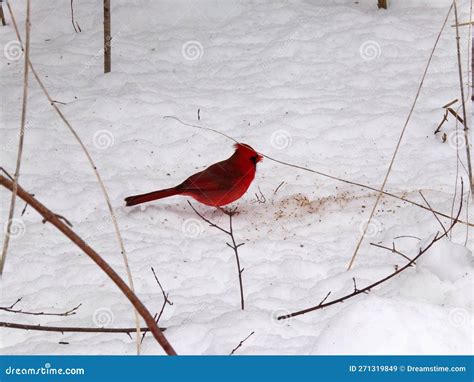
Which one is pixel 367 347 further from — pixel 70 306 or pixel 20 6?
pixel 20 6

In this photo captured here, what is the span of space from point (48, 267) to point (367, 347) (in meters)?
1.53

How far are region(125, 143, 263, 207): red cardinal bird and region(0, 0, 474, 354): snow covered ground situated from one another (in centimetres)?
13

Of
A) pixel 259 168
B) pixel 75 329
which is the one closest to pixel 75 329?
pixel 75 329

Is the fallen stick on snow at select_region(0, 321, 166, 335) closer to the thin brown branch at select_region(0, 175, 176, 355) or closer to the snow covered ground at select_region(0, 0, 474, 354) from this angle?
the snow covered ground at select_region(0, 0, 474, 354)

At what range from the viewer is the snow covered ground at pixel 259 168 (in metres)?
2.45

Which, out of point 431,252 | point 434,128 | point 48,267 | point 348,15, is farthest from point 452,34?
point 48,267

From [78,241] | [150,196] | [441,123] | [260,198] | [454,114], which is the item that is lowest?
[260,198]

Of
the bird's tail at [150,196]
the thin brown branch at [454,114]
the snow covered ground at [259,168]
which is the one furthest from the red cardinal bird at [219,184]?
the thin brown branch at [454,114]

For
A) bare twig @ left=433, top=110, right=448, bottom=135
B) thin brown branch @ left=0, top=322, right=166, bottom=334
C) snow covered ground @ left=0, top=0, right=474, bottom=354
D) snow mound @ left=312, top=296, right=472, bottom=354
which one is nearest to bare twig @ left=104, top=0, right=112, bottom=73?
snow covered ground @ left=0, top=0, right=474, bottom=354

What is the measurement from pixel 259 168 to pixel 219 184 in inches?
23.1

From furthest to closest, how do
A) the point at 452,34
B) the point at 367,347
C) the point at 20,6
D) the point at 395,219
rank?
the point at 20,6, the point at 452,34, the point at 395,219, the point at 367,347

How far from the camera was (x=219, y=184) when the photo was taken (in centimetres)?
347

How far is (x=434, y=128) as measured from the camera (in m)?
4.21

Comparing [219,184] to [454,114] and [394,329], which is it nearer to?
[454,114]
